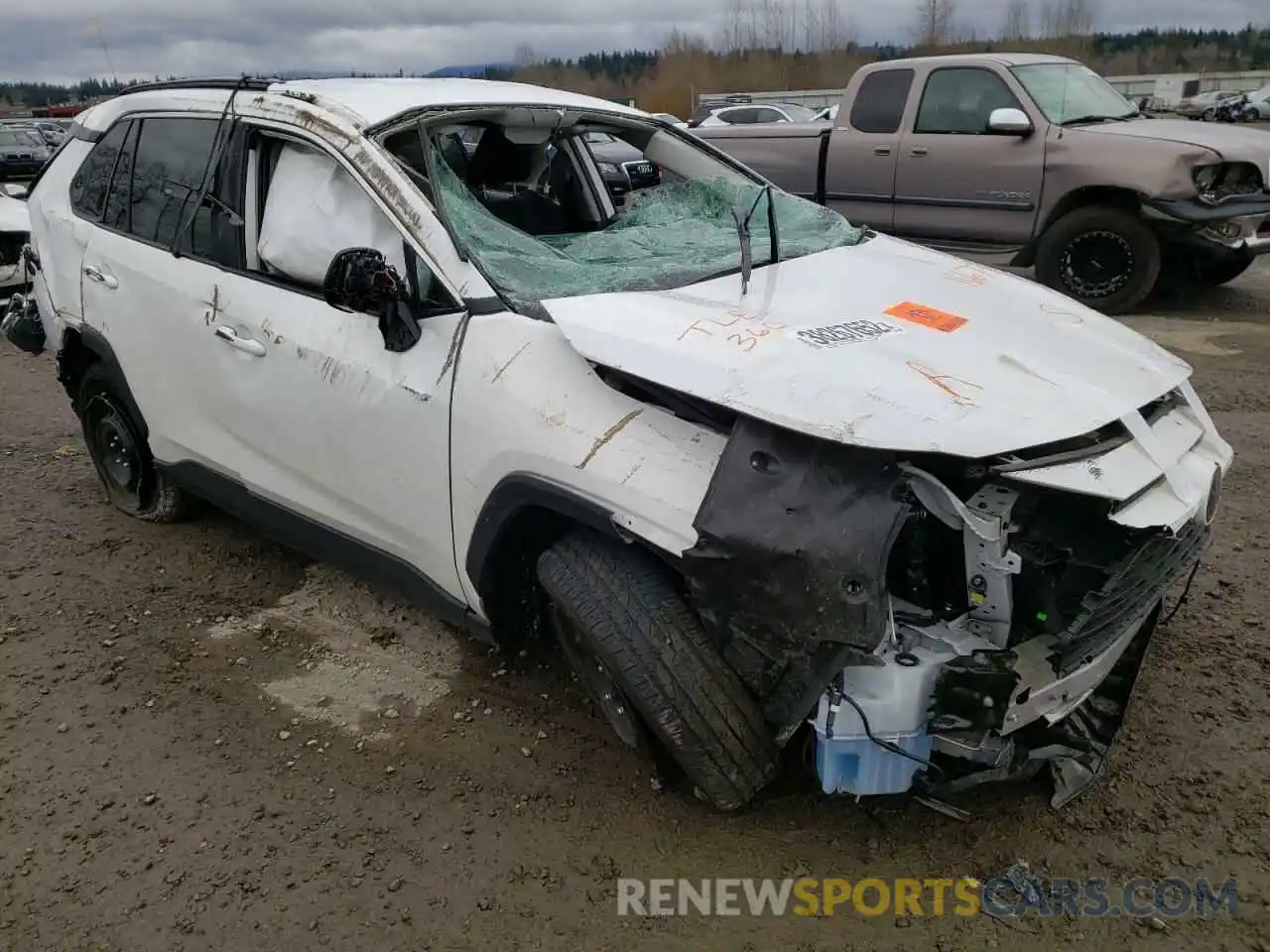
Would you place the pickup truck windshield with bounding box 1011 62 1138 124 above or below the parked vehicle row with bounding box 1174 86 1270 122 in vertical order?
below

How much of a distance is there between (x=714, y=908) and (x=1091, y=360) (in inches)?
69.2

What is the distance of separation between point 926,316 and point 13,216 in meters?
8.26

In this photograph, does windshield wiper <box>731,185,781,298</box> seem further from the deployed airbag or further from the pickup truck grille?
the pickup truck grille

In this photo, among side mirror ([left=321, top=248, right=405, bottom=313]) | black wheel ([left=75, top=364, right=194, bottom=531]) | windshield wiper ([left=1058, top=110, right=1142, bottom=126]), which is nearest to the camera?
side mirror ([left=321, top=248, right=405, bottom=313])

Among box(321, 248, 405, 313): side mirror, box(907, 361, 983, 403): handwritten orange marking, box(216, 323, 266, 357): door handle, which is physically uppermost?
box(321, 248, 405, 313): side mirror

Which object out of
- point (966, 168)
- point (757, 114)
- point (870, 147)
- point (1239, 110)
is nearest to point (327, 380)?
point (966, 168)

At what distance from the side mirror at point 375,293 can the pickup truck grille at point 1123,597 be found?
72.1 inches

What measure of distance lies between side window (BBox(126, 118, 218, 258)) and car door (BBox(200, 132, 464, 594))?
11.7 inches

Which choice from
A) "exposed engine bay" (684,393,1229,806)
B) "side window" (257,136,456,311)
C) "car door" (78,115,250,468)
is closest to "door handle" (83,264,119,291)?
"car door" (78,115,250,468)

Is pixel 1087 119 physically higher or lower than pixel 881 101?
lower

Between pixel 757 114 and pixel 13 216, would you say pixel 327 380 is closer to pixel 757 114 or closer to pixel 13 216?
pixel 13 216

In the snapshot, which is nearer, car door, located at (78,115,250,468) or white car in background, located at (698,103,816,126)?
car door, located at (78,115,250,468)

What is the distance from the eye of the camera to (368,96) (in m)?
3.17

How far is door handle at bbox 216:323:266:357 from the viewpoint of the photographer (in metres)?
3.17
